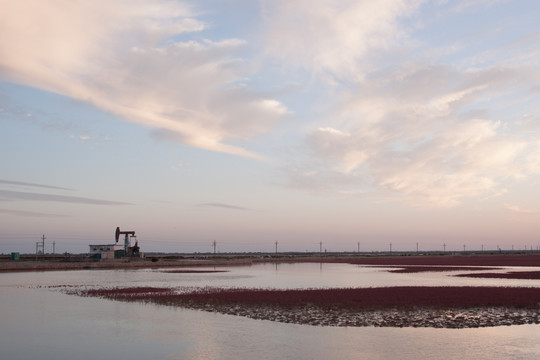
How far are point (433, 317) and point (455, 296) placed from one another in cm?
1189

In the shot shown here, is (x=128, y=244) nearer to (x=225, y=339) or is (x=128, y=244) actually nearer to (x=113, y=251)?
(x=113, y=251)

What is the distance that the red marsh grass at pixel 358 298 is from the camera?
1489 inches

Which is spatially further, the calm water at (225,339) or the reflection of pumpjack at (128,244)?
the reflection of pumpjack at (128,244)

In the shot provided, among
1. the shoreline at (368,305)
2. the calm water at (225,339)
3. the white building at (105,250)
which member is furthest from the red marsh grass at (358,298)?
the white building at (105,250)

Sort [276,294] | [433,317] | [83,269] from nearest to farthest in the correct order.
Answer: [433,317] → [276,294] → [83,269]

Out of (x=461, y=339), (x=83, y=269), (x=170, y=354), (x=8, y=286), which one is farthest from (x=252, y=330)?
(x=83, y=269)

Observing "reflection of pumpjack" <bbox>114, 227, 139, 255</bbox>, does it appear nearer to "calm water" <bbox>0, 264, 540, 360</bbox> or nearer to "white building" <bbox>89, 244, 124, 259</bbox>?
"white building" <bbox>89, 244, 124, 259</bbox>

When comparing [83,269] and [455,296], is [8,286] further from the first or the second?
[455,296]

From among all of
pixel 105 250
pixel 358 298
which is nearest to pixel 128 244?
pixel 105 250

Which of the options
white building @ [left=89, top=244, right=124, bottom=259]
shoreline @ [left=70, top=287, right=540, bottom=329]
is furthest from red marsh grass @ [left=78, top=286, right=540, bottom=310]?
white building @ [left=89, top=244, right=124, bottom=259]

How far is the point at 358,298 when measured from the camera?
137ft

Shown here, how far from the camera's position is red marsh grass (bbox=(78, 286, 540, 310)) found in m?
37.8

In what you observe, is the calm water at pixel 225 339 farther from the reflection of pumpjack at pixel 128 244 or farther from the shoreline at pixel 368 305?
the reflection of pumpjack at pixel 128 244

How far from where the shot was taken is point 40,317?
112ft
